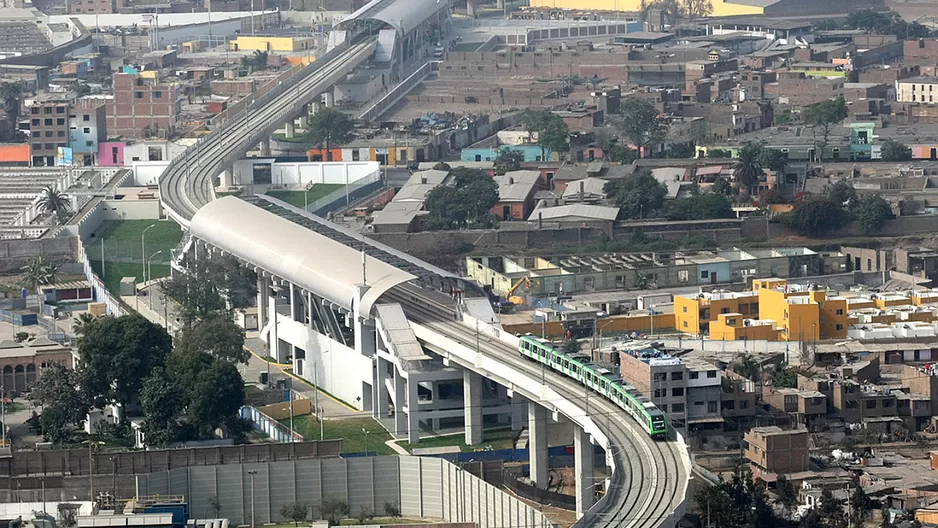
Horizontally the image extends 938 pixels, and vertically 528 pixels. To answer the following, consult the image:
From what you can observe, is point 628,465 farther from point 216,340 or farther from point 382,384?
point 216,340

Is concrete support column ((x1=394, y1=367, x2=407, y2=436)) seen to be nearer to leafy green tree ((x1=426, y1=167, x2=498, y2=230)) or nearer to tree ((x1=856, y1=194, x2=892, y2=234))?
leafy green tree ((x1=426, y1=167, x2=498, y2=230))

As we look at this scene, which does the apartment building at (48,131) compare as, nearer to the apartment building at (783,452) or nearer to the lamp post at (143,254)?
the lamp post at (143,254)

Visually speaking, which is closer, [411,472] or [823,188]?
[411,472]

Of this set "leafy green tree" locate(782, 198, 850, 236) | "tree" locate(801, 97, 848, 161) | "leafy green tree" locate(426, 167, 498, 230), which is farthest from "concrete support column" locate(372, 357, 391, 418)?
"tree" locate(801, 97, 848, 161)

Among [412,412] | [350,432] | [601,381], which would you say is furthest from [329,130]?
[601,381]

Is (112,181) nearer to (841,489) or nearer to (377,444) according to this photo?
(377,444)

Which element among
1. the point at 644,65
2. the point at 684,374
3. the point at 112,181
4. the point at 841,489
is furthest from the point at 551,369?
the point at 644,65
